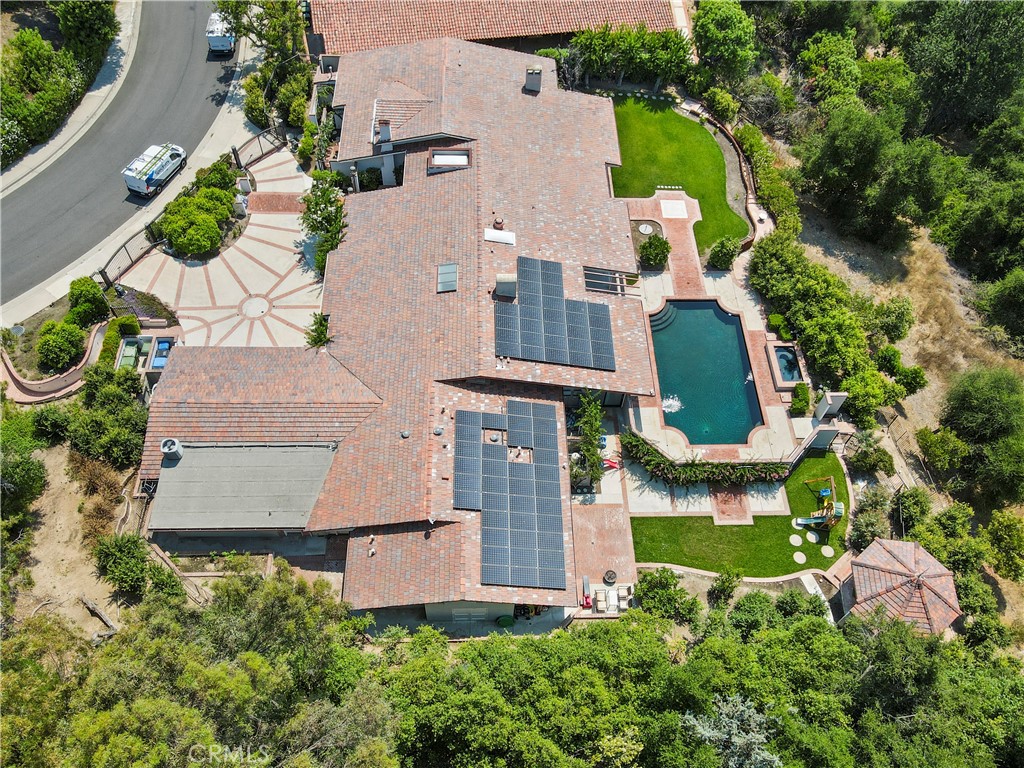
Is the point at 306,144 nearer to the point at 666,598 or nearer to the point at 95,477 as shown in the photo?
the point at 95,477

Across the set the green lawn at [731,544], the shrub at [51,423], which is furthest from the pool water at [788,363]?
the shrub at [51,423]

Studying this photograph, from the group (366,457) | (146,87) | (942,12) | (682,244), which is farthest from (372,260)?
(942,12)

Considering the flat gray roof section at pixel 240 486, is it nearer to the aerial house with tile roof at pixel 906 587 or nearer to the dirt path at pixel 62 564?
the dirt path at pixel 62 564

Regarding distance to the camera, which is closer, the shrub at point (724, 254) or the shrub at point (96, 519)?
the shrub at point (96, 519)

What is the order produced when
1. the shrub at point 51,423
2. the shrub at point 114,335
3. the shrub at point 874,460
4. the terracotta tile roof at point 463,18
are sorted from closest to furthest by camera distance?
the shrub at point 51,423 < the shrub at point 114,335 < the shrub at point 874,460 < the terracotta tile roof at point 463,18

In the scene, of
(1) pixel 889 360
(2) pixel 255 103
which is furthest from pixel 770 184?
(2) pixel 255 103

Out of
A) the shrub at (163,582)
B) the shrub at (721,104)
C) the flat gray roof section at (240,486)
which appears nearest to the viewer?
the shrub at (163,582)
